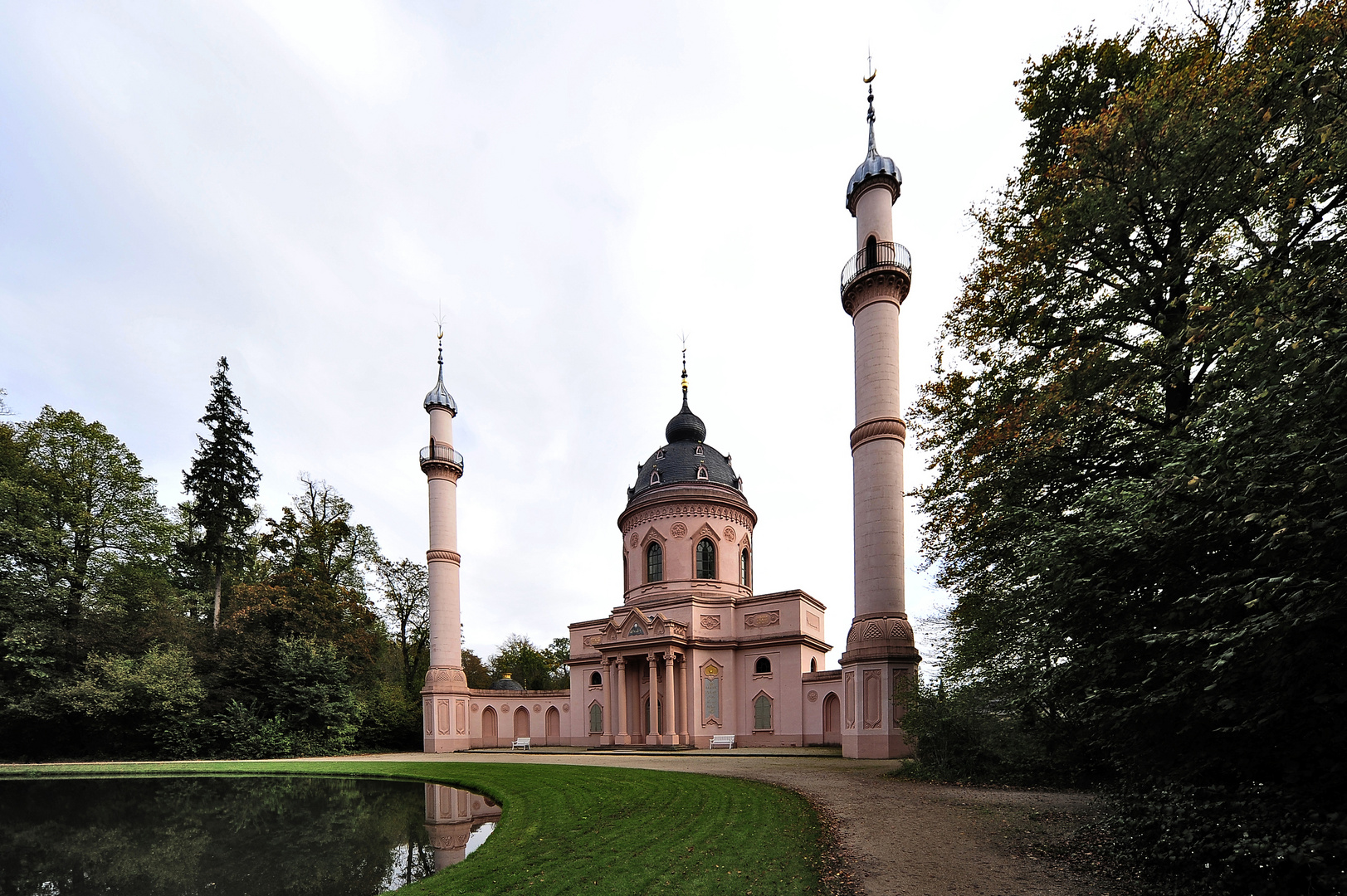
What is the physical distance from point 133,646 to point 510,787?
25.2m

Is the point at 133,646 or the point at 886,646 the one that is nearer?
the point at 886,646

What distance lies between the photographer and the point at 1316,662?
4.70 meters

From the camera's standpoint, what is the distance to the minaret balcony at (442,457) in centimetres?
3444

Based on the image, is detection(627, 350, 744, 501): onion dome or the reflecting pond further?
detection(627, 350, 744, 501): onion dome

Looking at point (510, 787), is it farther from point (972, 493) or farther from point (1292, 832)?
point (1292, 832)

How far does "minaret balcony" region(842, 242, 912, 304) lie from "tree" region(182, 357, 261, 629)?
107ft

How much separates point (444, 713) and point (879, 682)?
22.6 meters

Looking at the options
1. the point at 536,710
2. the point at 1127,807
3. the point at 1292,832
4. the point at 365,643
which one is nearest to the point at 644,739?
the point at 536,710

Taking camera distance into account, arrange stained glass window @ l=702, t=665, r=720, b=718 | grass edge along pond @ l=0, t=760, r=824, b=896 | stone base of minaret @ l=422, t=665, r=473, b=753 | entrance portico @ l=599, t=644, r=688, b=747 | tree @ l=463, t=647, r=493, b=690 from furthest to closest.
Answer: tree @ l=463, t=647, r=493, b=690, stone base of minaret @ l=422, t=665, r=473, b=753, stained glass window @ l=702, t=665, r=720, b=718, entrance portico @ l=599, t=644, r=688, b=747, grass edge along pond @ l=0, t=760, r=824, b=896

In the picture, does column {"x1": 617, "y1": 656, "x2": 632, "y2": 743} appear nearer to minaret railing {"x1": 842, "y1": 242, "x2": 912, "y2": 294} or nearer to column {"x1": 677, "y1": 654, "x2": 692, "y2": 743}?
column {"x1": 677, "y1": 654, "x2": 692, "y2": 743}

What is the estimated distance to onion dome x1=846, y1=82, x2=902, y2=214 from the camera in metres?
21.2

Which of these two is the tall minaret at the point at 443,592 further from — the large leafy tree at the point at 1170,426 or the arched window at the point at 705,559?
the large leafy tree at the point at 1170,426

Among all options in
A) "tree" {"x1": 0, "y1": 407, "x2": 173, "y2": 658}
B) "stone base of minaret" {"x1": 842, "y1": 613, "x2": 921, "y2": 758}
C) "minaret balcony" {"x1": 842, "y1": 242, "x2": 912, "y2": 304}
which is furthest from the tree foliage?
"minaret balcony" {"x1": 842, "y1": 242, "x2": 912, "y2": 304}

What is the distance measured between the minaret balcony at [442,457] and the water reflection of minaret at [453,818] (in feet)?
70.5
